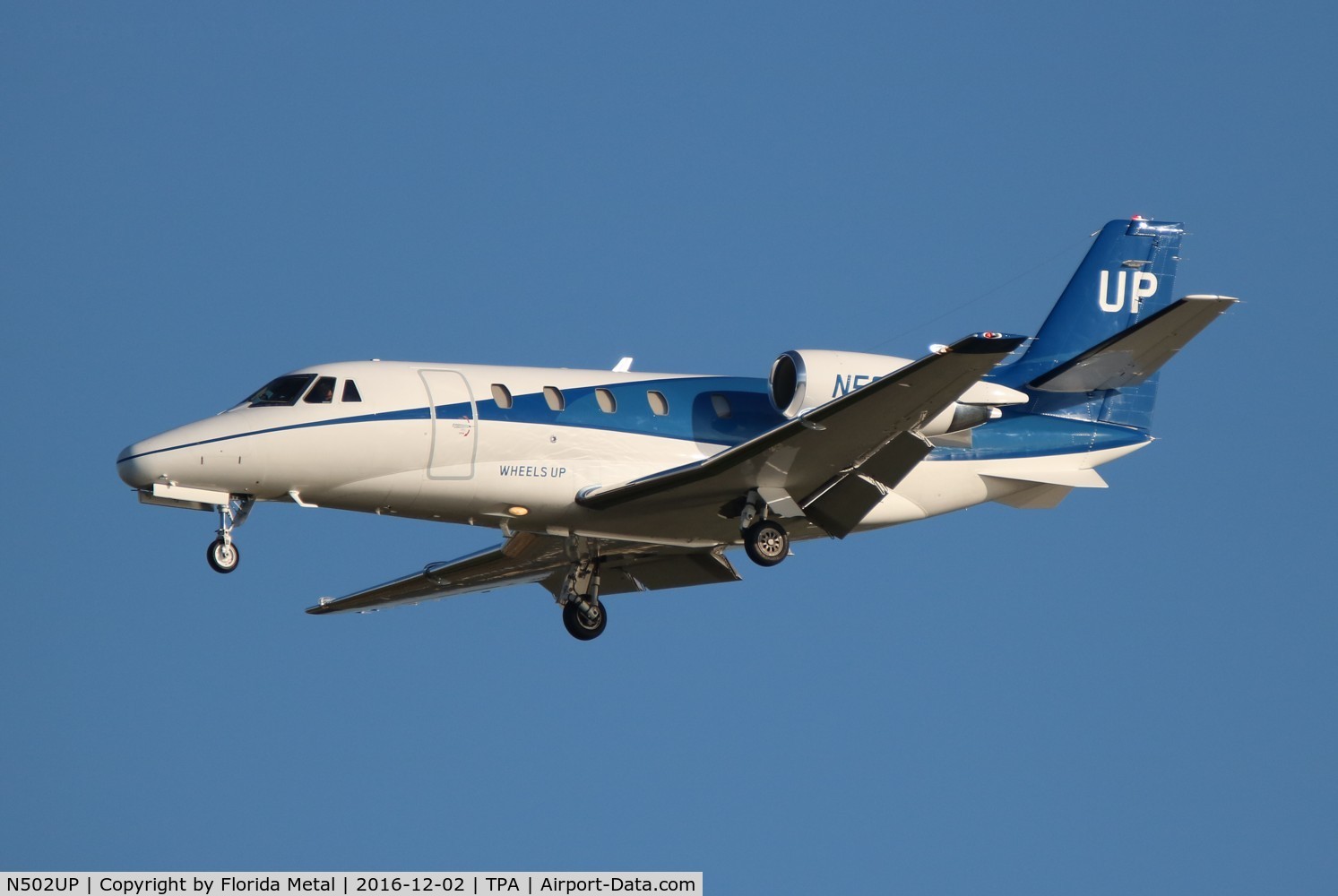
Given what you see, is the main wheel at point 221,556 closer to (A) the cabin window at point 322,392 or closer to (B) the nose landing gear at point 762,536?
(A) the cabin window at point 322,392

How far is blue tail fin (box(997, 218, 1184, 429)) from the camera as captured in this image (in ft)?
89.3

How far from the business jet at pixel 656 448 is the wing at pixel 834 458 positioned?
0.09ft

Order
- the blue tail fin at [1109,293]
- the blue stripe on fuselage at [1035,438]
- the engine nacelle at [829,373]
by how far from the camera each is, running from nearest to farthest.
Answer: the engine nacelle at [829,373] < the blue stripe on fuselage at [1035,438] < the blue tail fin at [1109,293]

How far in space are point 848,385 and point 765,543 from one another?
217 centimetres

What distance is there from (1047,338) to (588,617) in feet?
25.4

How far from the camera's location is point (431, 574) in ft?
87.1

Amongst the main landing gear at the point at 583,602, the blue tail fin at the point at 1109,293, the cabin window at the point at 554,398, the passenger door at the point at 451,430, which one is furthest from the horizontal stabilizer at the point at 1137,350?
the passenger door at the point at 451,430

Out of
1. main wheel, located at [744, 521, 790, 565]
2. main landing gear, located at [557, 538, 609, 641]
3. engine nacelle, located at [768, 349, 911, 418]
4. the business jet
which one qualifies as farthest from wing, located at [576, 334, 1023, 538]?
main landing gear, located at [557, 538, 609, 641]

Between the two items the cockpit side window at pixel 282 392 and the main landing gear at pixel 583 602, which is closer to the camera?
the cockpit side window at pixel 282 392

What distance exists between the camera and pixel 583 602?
25719mm

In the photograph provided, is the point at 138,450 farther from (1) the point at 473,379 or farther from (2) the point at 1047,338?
(2) the point at 1047,338

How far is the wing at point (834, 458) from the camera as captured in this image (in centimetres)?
2131

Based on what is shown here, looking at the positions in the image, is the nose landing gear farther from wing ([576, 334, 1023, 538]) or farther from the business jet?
wing ([576, 334, 1023, 538])

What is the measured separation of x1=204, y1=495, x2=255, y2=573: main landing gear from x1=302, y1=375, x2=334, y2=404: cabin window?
53.5 inches
